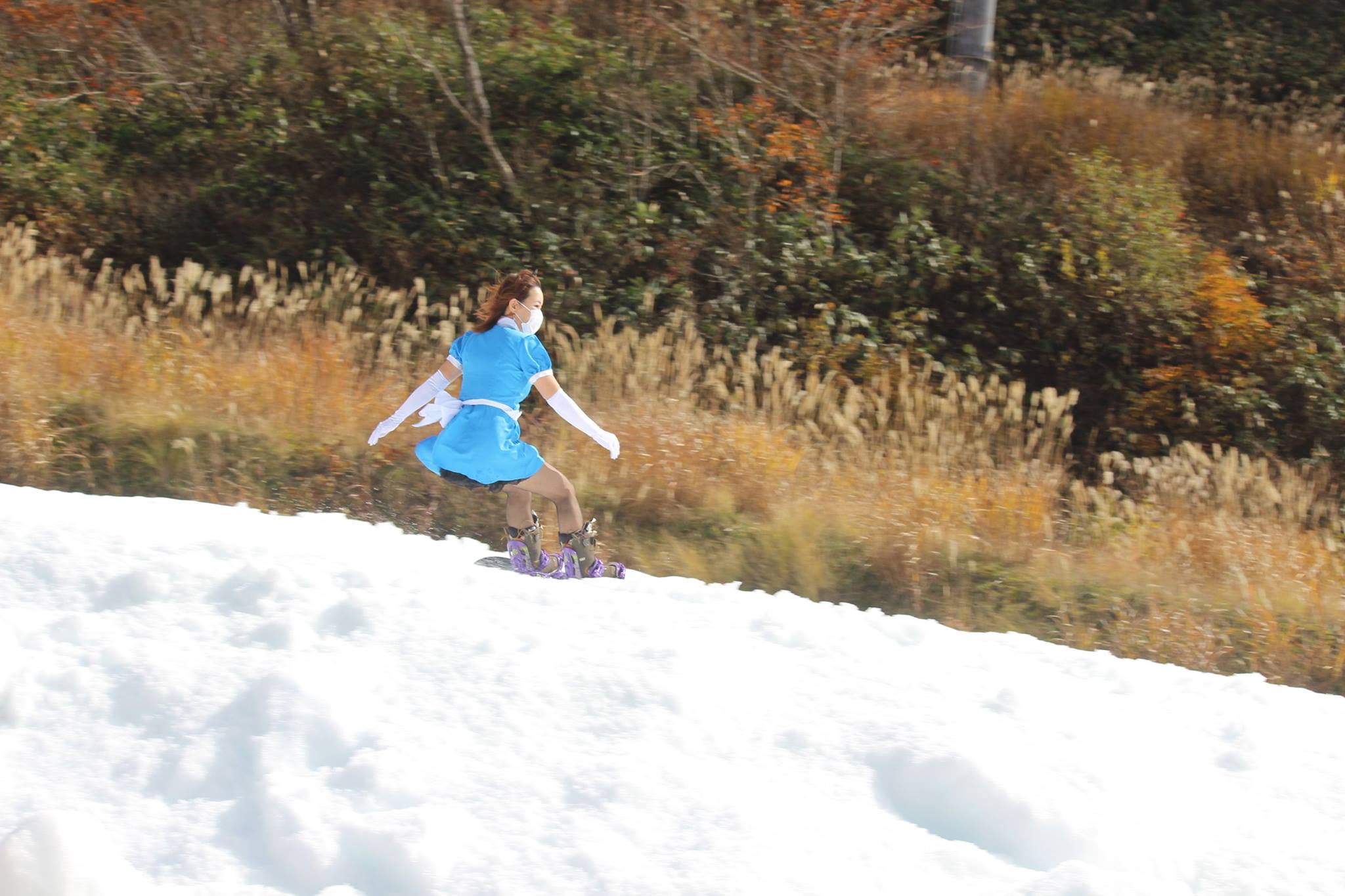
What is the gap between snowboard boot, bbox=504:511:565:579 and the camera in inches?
190

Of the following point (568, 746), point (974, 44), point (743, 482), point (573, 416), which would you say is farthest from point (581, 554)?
point (974, 44)

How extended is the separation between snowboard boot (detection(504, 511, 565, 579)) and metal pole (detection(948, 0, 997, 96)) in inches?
318

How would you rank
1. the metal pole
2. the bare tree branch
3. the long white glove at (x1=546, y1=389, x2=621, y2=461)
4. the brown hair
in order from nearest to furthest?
→ 1. the long white glove at (x1=546, y1=389, x2=621, y2=461)
2. the brown hair
3. the bare tree branch
4. the metal pole

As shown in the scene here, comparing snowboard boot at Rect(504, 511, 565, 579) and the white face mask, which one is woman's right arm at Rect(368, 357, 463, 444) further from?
snowboard boot at Rect(504, 511, 565, 579)

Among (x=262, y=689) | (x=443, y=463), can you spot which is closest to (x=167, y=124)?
(x=443, y=463)

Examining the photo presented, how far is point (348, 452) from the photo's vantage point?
6398 mm

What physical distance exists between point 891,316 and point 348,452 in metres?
4.70

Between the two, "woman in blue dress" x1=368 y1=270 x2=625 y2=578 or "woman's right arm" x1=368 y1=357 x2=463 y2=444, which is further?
"woman's right arm" x1=368 y1=357 x2=463 y2=444

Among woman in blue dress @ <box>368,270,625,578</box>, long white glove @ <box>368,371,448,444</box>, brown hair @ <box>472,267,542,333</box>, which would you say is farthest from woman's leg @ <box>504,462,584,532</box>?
brown hair @ <box>472,267,542,333</box>

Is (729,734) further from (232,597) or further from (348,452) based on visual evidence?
(348,452)

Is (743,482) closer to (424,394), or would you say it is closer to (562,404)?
(562,404)

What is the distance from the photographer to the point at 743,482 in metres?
6.47

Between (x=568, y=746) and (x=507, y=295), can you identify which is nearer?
(x=568, y=746)

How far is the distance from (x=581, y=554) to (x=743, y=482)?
6.06ft
